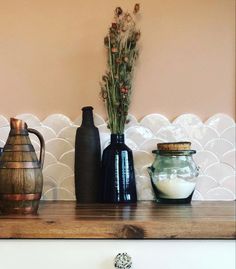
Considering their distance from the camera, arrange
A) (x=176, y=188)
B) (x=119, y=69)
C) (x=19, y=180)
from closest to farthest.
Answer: (x=19, y=180) → (x=176, y=188) → (x=119, y=69)

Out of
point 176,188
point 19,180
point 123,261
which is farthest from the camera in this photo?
point 176,188

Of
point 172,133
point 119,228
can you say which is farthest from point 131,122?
point 119,228

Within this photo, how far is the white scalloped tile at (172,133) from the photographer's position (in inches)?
66.4

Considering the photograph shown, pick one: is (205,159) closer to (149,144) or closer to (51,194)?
(149,144)

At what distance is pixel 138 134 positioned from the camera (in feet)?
5.54

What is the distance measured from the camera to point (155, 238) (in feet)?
3.57

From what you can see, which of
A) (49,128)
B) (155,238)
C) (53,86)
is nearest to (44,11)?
(53,86)

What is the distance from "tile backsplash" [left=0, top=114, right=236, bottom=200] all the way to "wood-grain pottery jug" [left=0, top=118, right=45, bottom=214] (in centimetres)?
37

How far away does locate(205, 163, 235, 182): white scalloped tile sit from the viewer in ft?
5.50

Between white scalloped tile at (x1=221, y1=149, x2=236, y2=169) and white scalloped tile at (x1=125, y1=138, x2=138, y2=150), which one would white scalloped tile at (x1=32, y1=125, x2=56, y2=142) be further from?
white scalloped tile at (x1=221, y1=149, x2=236, y2=169)

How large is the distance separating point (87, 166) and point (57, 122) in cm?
24

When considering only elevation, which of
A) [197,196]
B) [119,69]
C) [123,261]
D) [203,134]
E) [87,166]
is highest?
[119,69]

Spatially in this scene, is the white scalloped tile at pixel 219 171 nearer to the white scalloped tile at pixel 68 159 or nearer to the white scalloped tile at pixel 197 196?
the white scalloped tile at pixel 197 196

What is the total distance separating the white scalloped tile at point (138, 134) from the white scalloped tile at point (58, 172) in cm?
26
